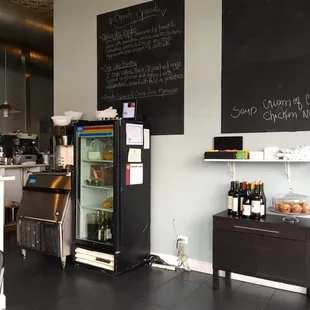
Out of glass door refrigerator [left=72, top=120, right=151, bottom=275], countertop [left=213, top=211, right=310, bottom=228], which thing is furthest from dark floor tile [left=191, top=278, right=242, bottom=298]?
glass door refrigerator [left=72, top=120, right=151, bottom=275]

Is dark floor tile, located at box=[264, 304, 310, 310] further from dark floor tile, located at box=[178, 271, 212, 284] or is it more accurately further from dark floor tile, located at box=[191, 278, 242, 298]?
dark floor tile, located at box=[178, 271, 212, 284]

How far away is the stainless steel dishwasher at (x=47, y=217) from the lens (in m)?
3.53

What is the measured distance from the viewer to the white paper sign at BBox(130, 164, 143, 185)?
11.2 ft

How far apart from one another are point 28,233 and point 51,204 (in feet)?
1.49

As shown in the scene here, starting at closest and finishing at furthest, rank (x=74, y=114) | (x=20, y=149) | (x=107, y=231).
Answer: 1. (x=107, y=231)
2. (x=74, y=114)
3. (x=20, y=149)

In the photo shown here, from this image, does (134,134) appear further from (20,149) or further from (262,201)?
(20,149)

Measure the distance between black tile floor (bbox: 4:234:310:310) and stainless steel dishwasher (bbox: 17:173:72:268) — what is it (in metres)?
0.25

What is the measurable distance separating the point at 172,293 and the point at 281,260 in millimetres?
972

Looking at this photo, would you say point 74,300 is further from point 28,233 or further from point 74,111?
point 74,111

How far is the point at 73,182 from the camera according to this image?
3.61 meters

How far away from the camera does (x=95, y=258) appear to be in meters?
3.43

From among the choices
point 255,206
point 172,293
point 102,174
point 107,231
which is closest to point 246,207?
point 255,206

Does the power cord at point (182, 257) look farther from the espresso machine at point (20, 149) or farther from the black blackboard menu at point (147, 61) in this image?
the espresso machine at point (20, 149)

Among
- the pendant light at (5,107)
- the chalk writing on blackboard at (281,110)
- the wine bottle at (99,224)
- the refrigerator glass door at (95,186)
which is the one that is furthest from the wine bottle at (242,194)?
the pendant light at (5,107)
